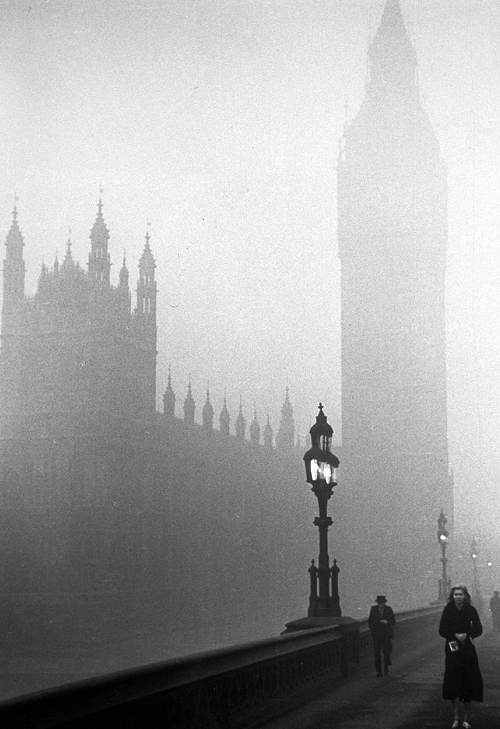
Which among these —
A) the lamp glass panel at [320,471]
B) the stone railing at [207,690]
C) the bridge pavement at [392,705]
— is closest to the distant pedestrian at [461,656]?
the bridge pavement at [392,705]

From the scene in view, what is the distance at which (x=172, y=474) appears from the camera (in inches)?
2876

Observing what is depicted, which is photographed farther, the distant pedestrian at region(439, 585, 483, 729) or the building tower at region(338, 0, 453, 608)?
the building tower at region(338, 0, 453, 608)

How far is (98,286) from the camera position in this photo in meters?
68.2

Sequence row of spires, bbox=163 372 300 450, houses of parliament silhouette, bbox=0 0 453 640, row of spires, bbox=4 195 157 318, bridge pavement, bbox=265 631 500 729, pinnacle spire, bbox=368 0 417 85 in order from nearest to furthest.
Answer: bridge pavement, bbox=265 631 500 729 < houses of parliament silhouette, bbox=0 0 453 640 < row of spires, bbox=4 195 157 318 < row of spires, bbox=163 372 300 450 < pinnacle spire, bbox=368 0 417 85

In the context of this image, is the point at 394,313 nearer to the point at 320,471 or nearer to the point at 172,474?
the point at 172,474

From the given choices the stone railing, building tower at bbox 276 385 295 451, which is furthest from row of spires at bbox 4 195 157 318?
the stone railing

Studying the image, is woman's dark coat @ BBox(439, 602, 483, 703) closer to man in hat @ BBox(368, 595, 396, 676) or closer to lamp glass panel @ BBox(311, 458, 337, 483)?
man in hat @ BBox(368, 595, 396, 676)

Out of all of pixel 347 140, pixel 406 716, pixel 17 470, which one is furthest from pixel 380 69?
pixel 406 716

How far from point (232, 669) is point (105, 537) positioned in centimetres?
5025

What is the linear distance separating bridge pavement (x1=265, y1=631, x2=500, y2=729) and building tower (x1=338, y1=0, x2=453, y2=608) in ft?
329

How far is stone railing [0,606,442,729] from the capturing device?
8.65m

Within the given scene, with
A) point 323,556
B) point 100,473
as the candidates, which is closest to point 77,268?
point 100,473

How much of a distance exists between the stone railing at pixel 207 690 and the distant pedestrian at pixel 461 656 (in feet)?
8.25

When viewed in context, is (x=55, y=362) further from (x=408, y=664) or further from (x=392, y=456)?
(x=392, y=456)
